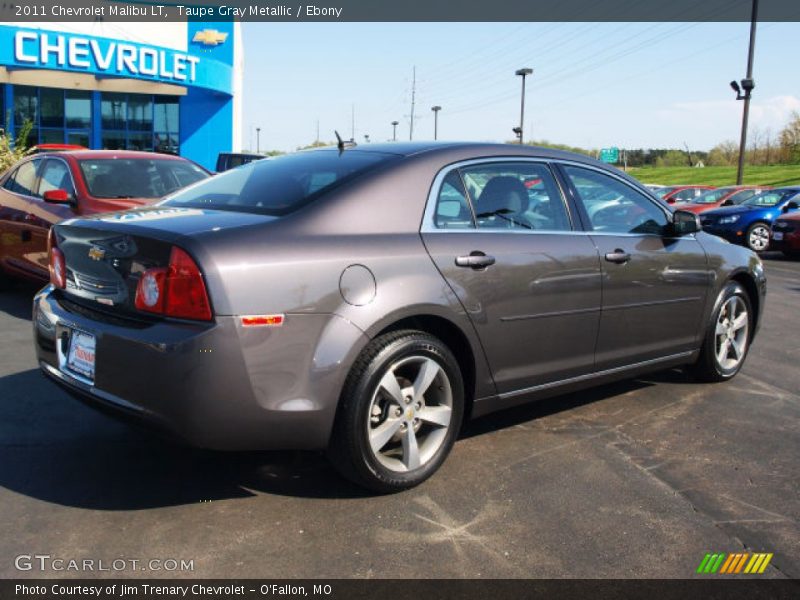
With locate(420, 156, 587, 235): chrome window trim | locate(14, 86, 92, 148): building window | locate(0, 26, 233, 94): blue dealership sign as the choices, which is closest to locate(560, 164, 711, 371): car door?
locate(420, 156, 587, 235): chrome window trim

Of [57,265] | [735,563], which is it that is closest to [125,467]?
[57,265]

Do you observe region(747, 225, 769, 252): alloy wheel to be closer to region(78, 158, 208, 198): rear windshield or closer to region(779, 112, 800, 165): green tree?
region(78, 158, 208, 198): rear windshield

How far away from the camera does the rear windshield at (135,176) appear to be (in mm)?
7266

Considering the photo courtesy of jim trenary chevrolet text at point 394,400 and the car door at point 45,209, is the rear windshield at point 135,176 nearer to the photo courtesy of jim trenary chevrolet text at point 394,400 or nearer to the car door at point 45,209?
the car door at point 45,209

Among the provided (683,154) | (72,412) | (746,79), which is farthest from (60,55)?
(683,154)

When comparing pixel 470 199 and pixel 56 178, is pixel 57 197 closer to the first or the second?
pixel 56 178

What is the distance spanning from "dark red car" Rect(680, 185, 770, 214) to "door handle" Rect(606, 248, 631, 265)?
1585 centimetres

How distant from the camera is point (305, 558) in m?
2.87

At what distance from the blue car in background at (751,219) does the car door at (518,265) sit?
566 inches

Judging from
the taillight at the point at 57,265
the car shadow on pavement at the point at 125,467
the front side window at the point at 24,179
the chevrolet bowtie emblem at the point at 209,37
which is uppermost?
the chevrolet bowtie emblem at the point at 209,37

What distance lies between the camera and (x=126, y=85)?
1129 inches

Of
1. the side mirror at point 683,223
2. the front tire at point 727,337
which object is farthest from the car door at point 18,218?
the front tire at point 727,337

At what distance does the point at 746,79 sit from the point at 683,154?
7283cm

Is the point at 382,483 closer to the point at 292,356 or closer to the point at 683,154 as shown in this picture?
the point at 292,356
